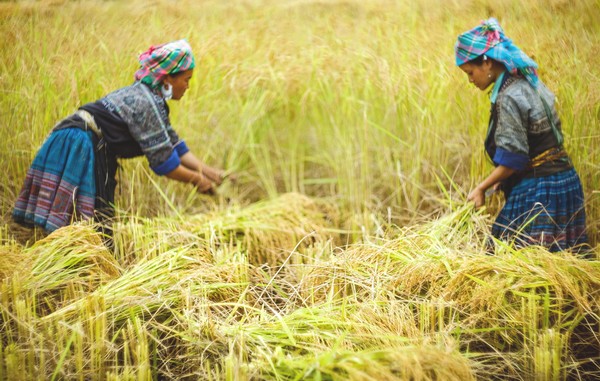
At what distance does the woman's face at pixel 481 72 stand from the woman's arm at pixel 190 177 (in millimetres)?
1346

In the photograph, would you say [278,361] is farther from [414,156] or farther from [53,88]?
[53,88]

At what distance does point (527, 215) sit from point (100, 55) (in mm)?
2357

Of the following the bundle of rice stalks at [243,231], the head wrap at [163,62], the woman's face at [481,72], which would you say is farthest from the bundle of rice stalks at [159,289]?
the woman's face at [481,72]

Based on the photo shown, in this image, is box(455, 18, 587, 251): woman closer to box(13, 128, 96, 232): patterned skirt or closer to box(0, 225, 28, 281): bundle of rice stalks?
box(13, 128, 96, 232): patterned skirt

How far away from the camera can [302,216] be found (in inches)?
114

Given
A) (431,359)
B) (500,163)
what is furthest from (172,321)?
(500,163)

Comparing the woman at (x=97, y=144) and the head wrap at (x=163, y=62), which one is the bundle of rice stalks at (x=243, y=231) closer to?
the woman at (x=97, y=144)

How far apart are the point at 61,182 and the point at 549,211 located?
2.09 meters

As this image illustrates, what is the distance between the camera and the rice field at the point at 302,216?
1.76 m

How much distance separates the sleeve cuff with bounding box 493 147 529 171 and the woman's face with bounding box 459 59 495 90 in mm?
315

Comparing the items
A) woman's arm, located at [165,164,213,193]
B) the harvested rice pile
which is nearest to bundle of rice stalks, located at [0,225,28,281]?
the harvested rice pile

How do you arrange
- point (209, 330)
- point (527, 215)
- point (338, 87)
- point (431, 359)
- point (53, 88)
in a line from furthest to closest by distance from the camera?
1. point (338, 87)
2. point (53, 88)
3. point (527, 215)
4. point (209, 330)
5. point (431, 359)

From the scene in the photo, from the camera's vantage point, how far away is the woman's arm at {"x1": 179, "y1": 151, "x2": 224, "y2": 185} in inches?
113

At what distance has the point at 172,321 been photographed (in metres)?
1.98
